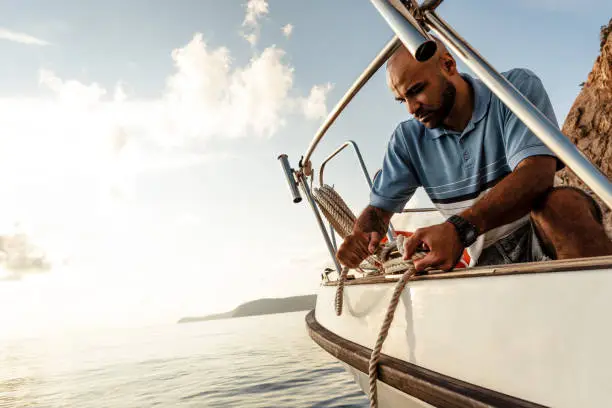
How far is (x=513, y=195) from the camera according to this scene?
1.42 meters

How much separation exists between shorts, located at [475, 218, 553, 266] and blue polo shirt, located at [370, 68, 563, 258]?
4 centimetres

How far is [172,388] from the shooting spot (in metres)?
6.84

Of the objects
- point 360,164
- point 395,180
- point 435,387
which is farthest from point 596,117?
point 435,387

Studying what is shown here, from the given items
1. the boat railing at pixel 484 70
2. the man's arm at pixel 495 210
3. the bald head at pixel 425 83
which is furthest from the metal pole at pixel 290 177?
the boat railing at pixel 484 70

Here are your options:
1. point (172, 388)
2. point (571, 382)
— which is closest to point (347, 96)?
point (571, 382)

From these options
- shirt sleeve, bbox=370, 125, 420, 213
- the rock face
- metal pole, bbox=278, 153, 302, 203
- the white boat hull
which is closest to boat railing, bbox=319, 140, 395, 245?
metal pole, bbox=278, 153, 302, 203

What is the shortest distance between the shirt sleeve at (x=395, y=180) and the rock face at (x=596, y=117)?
14985 millimetres

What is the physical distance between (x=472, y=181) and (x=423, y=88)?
1.59 feet

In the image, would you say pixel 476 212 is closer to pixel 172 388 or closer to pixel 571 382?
pixel 571 382

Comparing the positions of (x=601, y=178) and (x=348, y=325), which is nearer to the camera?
(x=601, y=178)

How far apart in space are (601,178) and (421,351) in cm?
84

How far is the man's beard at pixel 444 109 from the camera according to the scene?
1857mm

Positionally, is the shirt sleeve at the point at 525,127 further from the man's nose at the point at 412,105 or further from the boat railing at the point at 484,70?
the boat railing at the point at 484,70

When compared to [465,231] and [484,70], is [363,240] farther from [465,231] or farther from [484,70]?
[484,70]
